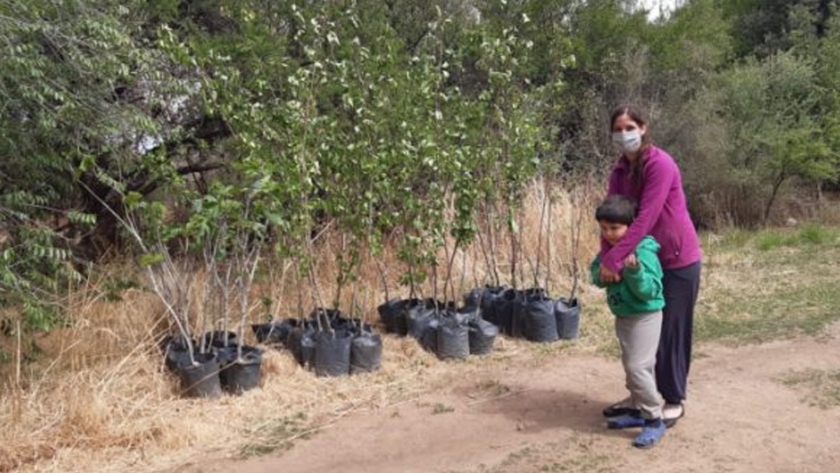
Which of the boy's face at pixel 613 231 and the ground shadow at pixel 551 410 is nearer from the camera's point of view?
the boy's face at pixel 613 231

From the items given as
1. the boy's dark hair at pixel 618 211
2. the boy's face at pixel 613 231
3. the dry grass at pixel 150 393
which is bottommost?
the dry grass at pixel 150 393

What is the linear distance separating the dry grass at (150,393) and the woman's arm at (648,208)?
1.70 metres

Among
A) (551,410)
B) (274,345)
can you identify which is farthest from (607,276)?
(274,345)

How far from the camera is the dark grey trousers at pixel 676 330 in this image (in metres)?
3.80

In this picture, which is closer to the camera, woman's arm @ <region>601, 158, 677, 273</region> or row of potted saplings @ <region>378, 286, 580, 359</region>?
woman's arm @ <region>601, 158, 677, 273</region>

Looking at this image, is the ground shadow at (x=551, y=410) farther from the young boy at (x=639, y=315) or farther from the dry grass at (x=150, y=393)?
the dry grass at (x=150, y=393)

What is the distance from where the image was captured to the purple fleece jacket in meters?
3.65

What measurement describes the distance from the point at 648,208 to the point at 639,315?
0.52 metres

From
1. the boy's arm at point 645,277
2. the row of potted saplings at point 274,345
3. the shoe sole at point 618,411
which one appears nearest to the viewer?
the boy's arm at point 645,277

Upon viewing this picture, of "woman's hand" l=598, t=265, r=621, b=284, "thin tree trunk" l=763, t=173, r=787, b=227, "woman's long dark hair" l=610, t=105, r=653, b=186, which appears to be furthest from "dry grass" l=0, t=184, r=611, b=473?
"thin tree trunk" l=763, t=173, r=787, b=227

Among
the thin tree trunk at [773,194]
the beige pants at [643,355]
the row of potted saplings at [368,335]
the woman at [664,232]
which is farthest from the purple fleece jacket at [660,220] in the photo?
the thin tree trunk at [773,194]

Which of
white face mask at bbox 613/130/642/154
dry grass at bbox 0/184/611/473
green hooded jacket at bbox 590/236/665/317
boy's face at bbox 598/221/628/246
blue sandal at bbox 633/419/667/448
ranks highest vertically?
white face mask at bbox 613/130/642/154

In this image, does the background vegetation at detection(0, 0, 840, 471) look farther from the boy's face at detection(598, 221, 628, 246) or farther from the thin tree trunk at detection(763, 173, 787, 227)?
the thin tree trunk at detection(763, 173, 787, 227)

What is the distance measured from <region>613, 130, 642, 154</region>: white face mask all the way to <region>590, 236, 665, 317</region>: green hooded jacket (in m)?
0.44
